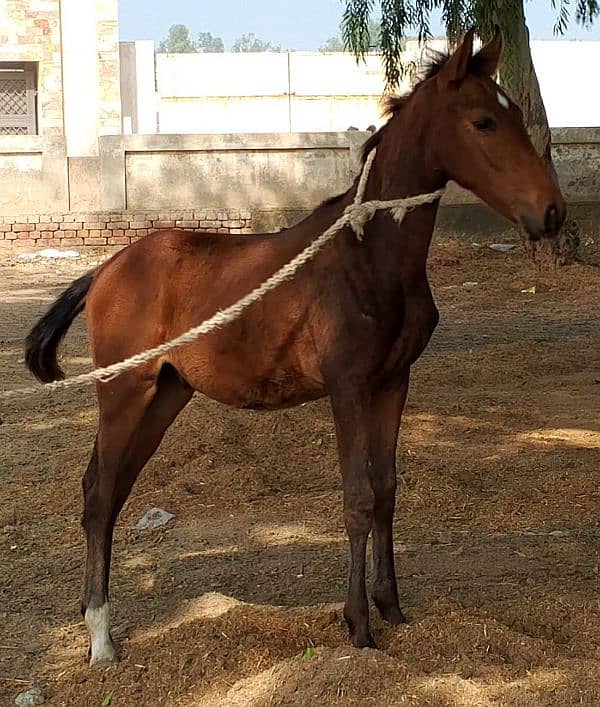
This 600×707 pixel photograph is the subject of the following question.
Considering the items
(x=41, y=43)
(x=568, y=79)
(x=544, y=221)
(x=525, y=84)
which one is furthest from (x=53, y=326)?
(x=568, y=79)

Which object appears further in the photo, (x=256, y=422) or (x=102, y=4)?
(x=102, y=4)

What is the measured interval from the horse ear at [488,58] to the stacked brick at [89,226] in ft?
39.7

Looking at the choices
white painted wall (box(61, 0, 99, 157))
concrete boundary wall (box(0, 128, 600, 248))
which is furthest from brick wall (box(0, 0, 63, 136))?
concrete boundary wall (box(0, 128, 600, 248))

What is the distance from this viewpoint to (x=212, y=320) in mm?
4051

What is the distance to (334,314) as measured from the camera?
3908 millimetres

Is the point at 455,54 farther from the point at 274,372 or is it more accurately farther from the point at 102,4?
the point at 102,4

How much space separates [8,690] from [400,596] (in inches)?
65.5

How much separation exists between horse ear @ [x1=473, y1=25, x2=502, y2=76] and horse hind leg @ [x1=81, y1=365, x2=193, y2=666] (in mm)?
1681

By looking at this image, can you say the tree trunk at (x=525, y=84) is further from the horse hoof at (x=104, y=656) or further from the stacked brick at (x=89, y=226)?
the horse hoof at (x=104, y=656)

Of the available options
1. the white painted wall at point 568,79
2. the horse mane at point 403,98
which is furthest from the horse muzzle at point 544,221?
the white painted wall at point 568,79

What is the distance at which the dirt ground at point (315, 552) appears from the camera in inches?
147

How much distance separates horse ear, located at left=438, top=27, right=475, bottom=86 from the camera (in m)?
3.71

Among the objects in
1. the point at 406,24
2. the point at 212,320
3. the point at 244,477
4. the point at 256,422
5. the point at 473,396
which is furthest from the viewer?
the point at 406,24

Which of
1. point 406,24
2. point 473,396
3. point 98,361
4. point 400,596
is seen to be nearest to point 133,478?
point 98,361
